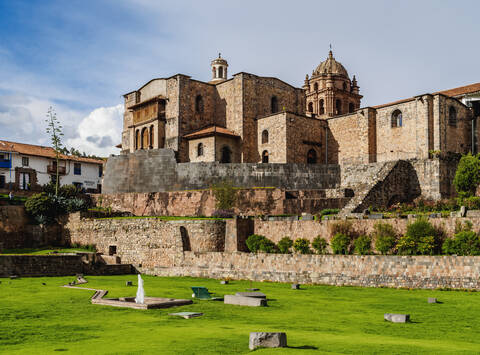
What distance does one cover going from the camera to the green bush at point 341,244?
23.1 metres

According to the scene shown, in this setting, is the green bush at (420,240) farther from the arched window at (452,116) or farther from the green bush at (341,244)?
the arched window at (452,116)

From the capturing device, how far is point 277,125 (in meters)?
41.1

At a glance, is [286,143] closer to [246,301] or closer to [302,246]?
[302,246]

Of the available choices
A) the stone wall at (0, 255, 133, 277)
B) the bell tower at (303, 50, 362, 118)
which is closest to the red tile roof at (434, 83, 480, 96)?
the bell tower at (303, 50, 362, 118)

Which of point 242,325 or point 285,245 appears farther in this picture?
point 285,245

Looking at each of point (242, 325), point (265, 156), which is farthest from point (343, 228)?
point (265, 156)

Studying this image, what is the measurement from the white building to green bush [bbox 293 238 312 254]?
29.7 meters

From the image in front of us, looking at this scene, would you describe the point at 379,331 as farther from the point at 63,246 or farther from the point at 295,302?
the point at 63,246

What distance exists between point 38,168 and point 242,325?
153ft

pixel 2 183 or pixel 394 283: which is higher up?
pixel 2 183

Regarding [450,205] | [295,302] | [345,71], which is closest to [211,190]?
[450,205]

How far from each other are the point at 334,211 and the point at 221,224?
21.3 feet

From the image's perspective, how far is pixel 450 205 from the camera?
1094 inches

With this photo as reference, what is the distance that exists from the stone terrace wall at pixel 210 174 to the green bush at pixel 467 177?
7746 millimetres
